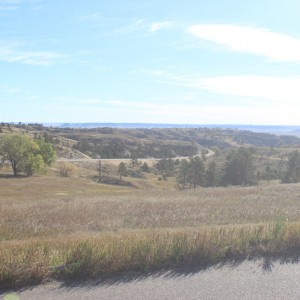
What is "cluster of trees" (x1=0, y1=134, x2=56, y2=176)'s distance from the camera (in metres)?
78.8

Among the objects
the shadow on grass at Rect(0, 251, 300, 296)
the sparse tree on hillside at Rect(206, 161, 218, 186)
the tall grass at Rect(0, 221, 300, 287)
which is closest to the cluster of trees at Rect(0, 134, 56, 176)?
the sparse tree on hillside at Rect(206, 161, 218, 186)

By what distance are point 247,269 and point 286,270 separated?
0.68m

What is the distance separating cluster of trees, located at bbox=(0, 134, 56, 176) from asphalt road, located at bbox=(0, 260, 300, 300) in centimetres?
7590

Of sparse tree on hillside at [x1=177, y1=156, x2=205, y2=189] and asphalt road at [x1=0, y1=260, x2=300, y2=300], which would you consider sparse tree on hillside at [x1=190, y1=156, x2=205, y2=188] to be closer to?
sparse tree on hillside at [x1=177, y1=156, x2=205, y2=189]

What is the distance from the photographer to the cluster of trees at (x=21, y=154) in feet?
259

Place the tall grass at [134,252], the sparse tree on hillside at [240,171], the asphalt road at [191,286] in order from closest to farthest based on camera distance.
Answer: the asphalt road at [191,286]
the tall grass at [134,252]
the sparse tree on hillside at [240,171]

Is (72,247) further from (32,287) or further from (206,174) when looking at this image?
(206,174)

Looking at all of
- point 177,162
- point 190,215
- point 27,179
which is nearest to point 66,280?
point 190,215

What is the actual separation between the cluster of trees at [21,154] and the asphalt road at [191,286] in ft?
249

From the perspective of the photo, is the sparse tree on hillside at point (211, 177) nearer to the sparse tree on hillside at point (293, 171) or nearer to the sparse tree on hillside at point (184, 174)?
the sparse tree on hillside at point (184, 174)

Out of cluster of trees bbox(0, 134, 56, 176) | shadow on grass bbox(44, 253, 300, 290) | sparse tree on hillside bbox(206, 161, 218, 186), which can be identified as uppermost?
shadow on grass bbox(44, 253, 300, 290)

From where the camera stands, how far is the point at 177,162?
147 meters

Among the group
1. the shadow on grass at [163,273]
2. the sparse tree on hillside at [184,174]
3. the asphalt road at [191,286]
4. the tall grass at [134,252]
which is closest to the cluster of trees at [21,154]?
the sparse tree on hillside at [184,174]


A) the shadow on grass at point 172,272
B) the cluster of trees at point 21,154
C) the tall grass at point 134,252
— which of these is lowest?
the cluster of trees at point 21,154
